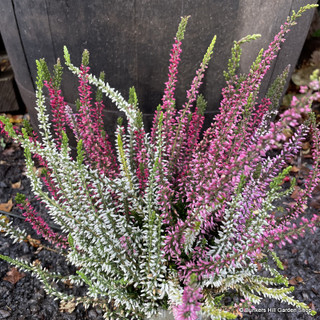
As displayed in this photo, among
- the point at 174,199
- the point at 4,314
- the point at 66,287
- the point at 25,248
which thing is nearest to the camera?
the point at 174,199

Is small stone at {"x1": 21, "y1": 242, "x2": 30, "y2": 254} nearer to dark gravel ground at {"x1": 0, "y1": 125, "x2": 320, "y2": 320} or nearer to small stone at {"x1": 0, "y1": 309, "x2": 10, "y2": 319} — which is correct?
dark gravel ground at {"x1": 0, "y1": 125, "x2": 320, "y2": 320}

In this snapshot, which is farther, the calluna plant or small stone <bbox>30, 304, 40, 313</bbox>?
small stone <bbox>30, 304, 40, 313</bbox>

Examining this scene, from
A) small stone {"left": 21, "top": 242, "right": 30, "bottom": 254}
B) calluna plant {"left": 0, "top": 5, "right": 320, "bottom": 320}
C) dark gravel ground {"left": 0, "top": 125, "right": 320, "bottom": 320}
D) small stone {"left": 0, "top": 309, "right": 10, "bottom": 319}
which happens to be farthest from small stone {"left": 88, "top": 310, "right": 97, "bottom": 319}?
small stone {"left": 21, "top": 242, "right": 30, "bottom": 254}

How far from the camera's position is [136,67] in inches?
62.7

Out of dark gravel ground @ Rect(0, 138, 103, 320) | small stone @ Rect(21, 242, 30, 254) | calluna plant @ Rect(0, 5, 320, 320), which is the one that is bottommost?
small stone @ Rect(21, 242, 30, 254)

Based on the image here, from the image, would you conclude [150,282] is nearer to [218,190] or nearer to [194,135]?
[218,190]

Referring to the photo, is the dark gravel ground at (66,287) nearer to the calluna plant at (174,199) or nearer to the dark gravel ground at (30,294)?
the dark gravel ground at (30,294)

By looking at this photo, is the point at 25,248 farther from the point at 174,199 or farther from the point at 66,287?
the point at 174,199

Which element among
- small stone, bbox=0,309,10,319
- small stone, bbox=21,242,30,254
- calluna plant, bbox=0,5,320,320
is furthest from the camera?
small stone, bbox=21,242,30,254

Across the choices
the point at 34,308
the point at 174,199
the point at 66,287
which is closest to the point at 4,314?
the point at 34,308

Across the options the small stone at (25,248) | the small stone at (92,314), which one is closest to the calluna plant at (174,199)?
the small stone at (92,314)

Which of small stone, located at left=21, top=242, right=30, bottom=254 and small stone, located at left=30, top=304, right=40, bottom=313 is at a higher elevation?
small stone, located at left=30, top=304, right=40, bottom=313

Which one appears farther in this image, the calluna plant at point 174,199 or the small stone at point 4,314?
the small stone at point 4,314

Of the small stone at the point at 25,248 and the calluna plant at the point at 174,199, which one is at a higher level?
the calluna plant at the point at 174,199
